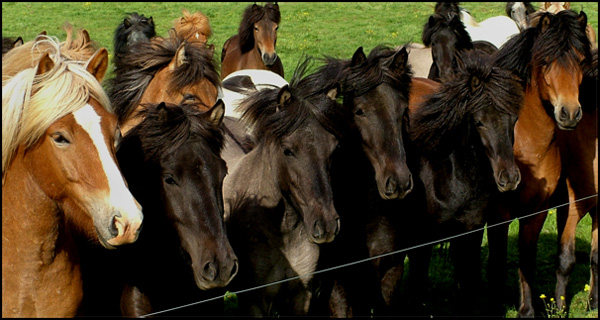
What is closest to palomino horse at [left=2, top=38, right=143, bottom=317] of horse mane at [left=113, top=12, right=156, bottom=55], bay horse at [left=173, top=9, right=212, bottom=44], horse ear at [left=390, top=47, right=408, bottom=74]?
horse ear at [left=390, top=47, right=408, bottom=74]

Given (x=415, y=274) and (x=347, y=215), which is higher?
(x=347, y=215)

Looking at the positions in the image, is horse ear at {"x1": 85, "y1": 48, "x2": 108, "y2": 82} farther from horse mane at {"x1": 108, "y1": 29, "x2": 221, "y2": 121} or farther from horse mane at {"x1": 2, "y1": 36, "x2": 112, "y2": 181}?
horse mane at {"x1": 108, "y1": 29, "x2": 221, "y2": 121}

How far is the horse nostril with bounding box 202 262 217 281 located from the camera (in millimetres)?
3412

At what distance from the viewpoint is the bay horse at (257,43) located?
10344 mm

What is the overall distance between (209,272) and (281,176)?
867 millimetres

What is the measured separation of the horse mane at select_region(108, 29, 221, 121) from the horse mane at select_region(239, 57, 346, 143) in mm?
1217

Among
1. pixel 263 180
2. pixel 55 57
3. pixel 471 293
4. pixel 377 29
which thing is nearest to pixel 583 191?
pixel 471 293

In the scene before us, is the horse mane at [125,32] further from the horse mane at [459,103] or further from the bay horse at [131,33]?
the horse mane at [459,103]

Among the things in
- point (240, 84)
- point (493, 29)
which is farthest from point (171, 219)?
point (493, 29)

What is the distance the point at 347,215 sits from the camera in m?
4.80

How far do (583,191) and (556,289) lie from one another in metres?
0.85

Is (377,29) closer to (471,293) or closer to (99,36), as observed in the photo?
(99,36)

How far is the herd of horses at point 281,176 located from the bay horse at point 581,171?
0.05ft

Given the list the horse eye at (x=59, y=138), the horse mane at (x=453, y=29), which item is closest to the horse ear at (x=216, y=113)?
the horse eye at (x=59, y=138)
